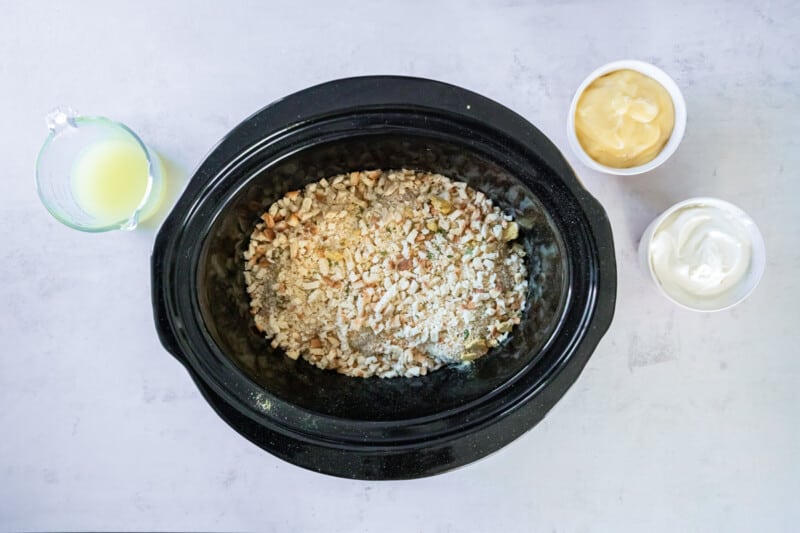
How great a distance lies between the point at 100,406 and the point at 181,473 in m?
0.22

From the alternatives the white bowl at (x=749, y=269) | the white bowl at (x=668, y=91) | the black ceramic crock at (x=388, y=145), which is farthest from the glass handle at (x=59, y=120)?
the white bowl at (x=749, y=269)

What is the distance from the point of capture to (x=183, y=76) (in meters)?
1.33

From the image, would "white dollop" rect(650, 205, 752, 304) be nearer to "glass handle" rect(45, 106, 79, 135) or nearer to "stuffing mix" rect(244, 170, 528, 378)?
"stuffing mix" rect(244, 170, 528, 378)

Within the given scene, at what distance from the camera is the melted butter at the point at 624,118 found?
1176 millimetres

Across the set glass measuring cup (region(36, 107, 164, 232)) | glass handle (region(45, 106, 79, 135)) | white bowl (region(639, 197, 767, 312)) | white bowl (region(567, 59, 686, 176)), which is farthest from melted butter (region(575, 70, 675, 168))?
glass handle (region(45, 106, 79, 135))

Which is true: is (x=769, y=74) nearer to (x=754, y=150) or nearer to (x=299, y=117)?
(x=754, y=150)

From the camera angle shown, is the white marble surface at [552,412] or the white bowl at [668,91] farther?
the white marble surface at [552,412]

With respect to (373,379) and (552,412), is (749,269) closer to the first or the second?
(552,412)

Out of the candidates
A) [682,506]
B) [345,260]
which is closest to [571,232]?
[345,260]

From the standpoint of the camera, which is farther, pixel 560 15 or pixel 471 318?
pixel 560 15

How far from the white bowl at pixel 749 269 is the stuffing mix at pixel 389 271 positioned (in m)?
0.25

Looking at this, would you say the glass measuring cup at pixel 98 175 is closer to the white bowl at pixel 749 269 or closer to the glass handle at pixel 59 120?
the glass handle at pixel 59 120

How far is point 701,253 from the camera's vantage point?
121 centimetres

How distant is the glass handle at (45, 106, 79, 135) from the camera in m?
1.25
